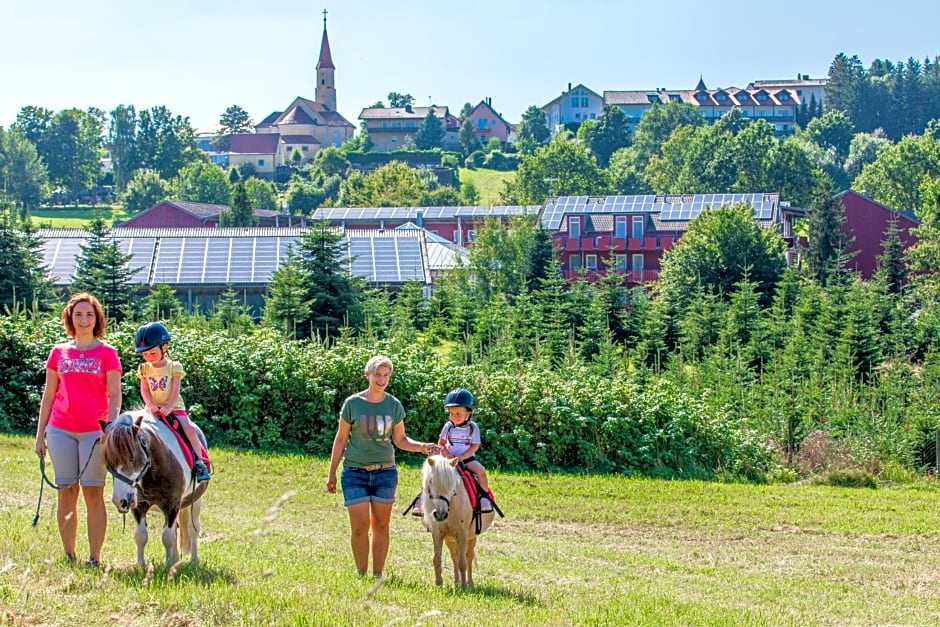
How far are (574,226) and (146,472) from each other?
6837 cm

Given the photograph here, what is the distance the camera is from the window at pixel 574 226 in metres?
76.4

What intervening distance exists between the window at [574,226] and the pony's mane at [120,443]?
6808 cm

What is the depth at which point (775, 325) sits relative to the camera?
129 feet

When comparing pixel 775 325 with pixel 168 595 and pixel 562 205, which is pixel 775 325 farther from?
pixel 562 205

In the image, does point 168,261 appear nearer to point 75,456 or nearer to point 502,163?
point 75,456

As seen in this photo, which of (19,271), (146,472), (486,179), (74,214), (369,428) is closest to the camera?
(146,472)

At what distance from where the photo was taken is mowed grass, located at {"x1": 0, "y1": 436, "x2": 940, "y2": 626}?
8.16 meters

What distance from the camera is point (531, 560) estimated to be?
531 inches

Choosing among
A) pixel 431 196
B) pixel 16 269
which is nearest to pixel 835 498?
pixel 16 269

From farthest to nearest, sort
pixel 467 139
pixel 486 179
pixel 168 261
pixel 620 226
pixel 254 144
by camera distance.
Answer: pixel 467 139 < pixel 254 144 < pixel 486 179 < pixel 620 226 < pixel 168 261

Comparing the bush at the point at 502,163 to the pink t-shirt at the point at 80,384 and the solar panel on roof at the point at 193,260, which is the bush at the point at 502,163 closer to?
the solar panel on roof at the point at 193,260

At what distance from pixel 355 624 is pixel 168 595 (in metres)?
1.29

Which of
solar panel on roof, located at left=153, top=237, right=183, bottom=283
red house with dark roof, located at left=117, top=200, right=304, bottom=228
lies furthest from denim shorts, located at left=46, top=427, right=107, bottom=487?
red house with dark roof, located at left=117, top=200, right=304, bottom=228

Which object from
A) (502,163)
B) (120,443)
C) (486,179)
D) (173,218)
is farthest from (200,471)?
(502,163)
